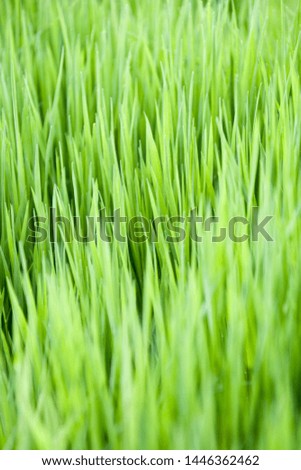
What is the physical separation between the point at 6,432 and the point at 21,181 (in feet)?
1.27

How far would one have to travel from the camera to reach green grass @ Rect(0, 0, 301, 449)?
59cm

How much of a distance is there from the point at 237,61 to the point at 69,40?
14.0 inches

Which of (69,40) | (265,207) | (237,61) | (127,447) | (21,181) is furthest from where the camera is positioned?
(69,40)

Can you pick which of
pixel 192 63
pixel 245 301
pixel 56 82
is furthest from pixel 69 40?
pixel 245 301

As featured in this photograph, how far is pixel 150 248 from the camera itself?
0.79m

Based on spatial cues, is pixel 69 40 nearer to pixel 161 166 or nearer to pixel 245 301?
pixel 161 166

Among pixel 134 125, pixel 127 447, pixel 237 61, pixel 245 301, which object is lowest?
pixel 127 447

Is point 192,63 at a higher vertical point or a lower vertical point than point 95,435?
higher

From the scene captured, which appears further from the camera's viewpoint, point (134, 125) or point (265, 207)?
point (134, 125)

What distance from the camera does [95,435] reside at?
578mm

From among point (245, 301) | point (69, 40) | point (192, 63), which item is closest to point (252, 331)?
point (245, 301)

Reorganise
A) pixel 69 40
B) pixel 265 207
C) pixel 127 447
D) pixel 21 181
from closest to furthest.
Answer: pixel 127 447 < pixel 265 207 < pixel 21 181 < pixel 69 40

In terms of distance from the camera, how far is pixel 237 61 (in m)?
1.08

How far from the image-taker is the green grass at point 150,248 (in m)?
0.59
